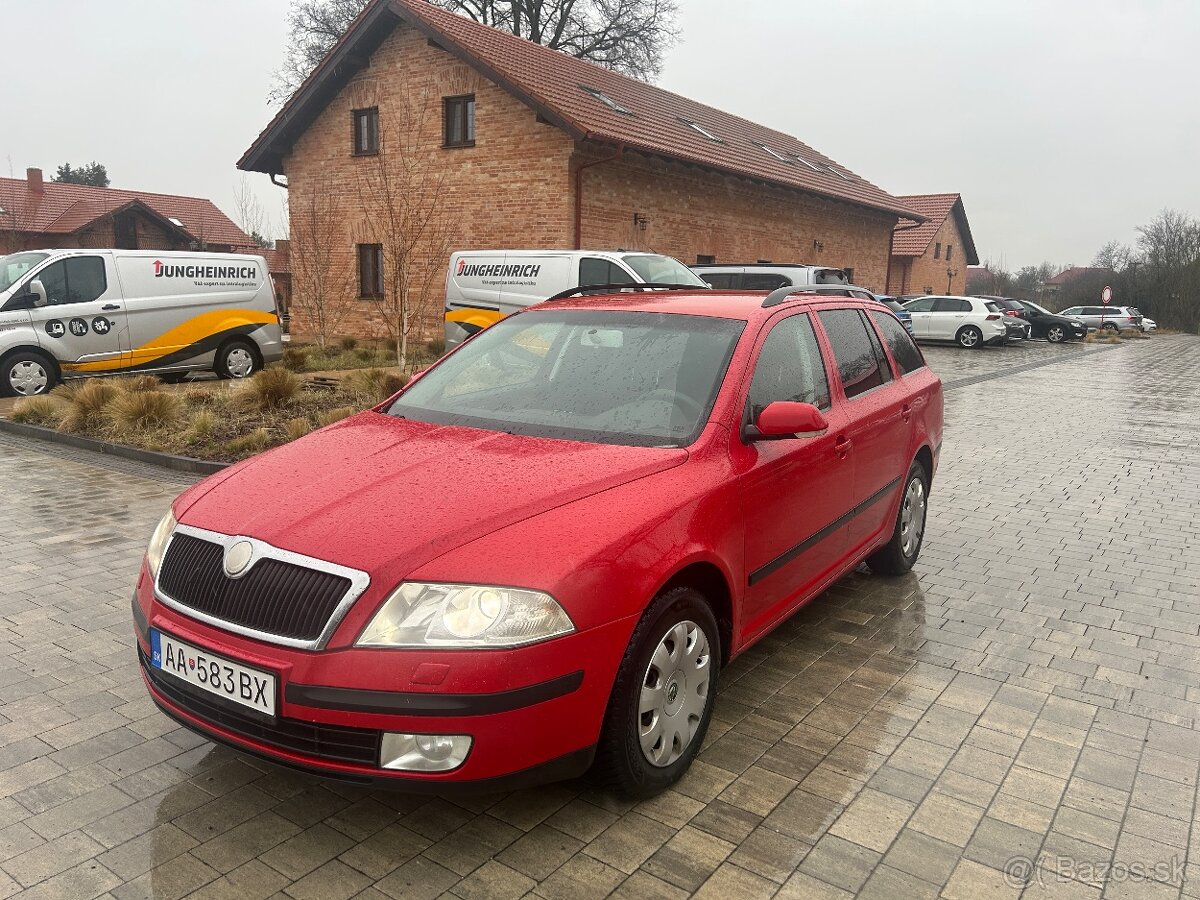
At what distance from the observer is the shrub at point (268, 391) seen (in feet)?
33.5

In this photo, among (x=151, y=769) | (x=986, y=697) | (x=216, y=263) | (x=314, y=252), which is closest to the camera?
(x=151, y=769)

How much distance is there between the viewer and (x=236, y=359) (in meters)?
13.7

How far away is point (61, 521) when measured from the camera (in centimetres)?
634

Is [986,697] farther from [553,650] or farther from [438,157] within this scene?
[438,157]

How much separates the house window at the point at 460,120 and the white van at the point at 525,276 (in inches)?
252

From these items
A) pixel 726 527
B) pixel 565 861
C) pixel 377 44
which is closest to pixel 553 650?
pixel 565 861

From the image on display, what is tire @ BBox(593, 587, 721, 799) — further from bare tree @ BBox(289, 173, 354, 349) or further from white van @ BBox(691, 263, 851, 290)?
bare tree @ BBox(289, 173, 354, 349)

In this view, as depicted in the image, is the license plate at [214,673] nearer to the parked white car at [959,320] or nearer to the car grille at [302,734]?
the car grille at [302,734]

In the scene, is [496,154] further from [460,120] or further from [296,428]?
[296,428]

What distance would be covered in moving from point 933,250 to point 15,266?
4162 centimetres

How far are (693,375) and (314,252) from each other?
61.5 feet

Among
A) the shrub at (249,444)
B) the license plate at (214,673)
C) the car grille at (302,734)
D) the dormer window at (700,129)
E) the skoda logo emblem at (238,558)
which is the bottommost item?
the shrub at (249,444)

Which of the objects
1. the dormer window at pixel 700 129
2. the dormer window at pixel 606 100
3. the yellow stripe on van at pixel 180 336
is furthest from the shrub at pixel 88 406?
the dormer window at pixel 700 129

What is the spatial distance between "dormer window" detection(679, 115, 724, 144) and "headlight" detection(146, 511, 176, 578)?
2317cm
